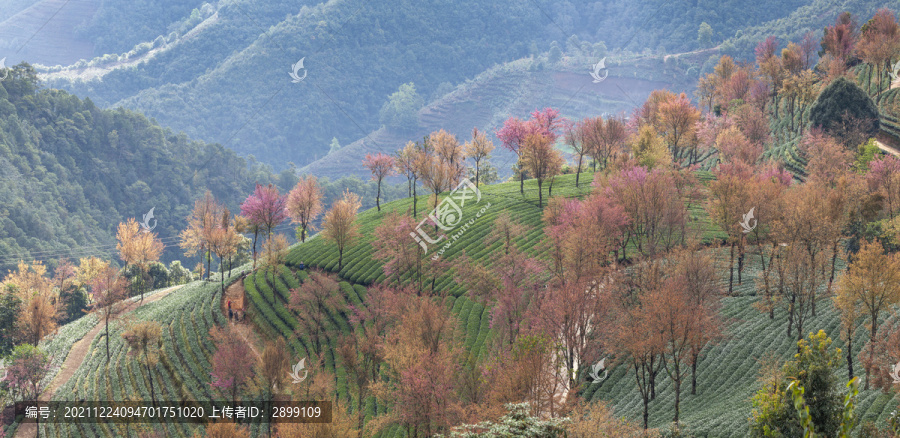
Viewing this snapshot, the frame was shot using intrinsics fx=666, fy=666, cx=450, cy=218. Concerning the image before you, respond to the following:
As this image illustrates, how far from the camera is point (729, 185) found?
187 feet

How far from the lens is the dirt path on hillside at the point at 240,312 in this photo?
63.7 m

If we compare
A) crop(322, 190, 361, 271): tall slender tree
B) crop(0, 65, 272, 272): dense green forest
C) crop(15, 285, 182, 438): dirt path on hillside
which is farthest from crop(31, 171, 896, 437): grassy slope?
crop(0, 65, 272, 272): dense green forest

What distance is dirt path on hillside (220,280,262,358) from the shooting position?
209 ft

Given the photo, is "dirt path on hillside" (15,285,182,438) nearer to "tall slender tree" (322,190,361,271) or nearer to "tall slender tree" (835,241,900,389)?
"tall slender tree" (322,190,361,271)

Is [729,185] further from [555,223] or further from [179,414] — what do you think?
[179,414]

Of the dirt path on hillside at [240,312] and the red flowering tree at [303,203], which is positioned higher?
the red flowering tree at [303,203]

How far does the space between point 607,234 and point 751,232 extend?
38.0 feet

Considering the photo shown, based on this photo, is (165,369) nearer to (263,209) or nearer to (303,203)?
(263,209)

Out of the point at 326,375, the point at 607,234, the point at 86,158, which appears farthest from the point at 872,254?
the point at 86,158

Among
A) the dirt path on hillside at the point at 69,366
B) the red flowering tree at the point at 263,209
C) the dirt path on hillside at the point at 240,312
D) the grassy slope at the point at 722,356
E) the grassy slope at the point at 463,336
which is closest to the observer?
the grassy slope at the point at 722,356

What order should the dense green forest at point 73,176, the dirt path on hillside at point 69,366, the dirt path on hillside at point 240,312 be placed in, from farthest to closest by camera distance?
the dense green forest at point 73,176 < the dirt path on hillside at point 240,312 < the dirt path on hillside at point 69,366

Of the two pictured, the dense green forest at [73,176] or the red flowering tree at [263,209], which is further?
the dense green forest at [73,176]

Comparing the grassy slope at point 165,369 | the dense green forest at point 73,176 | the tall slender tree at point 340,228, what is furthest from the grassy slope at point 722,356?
the dense green forest at point 73,176

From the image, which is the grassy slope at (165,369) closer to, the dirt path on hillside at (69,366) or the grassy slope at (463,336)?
the grassy slope at (463,336)
